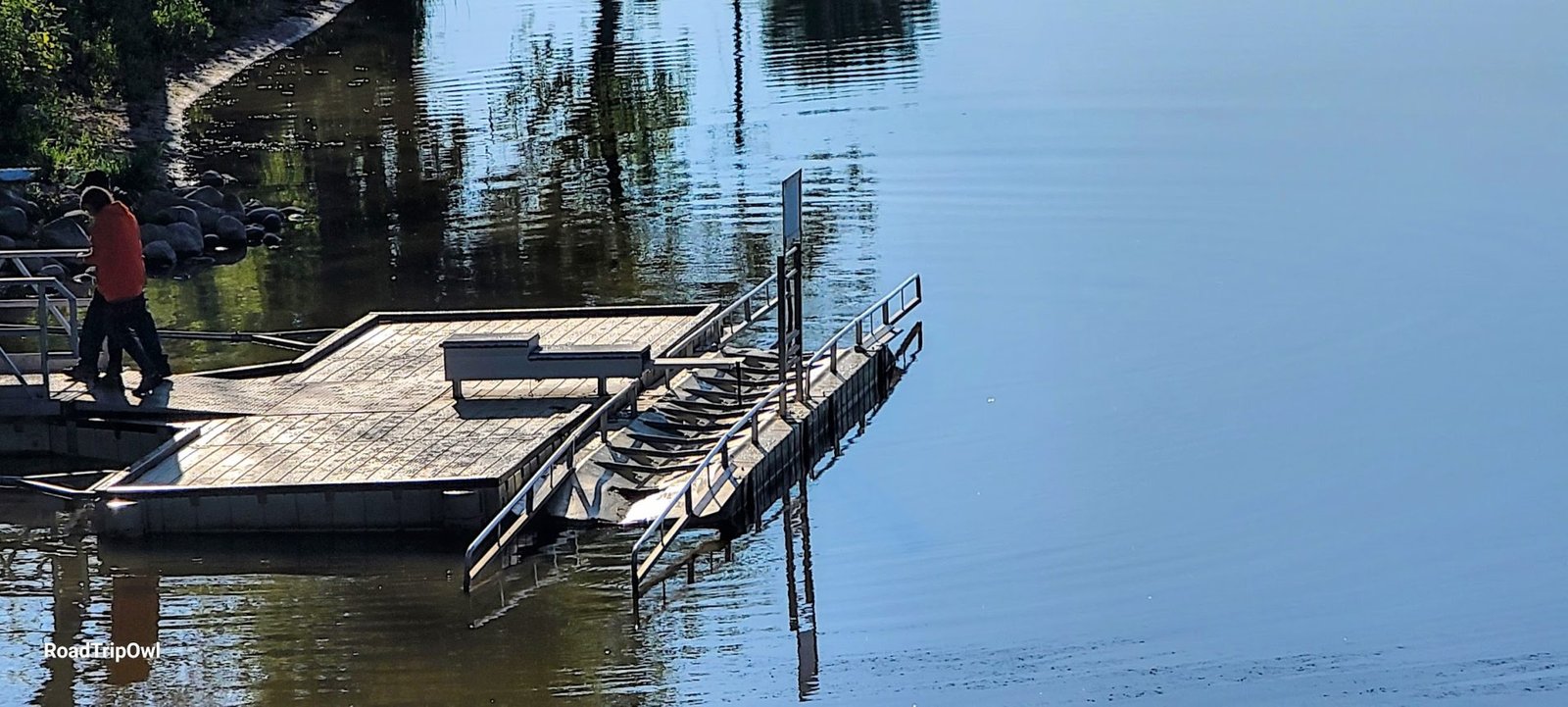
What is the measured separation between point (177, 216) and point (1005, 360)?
39.0ft

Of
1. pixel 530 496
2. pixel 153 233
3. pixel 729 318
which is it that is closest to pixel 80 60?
pixel 153 233

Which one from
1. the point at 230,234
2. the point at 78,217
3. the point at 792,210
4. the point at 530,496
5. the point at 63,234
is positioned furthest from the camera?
the point at 230,234

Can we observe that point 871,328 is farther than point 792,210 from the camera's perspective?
Yes

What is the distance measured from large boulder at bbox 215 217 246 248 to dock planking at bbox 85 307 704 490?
8743mm

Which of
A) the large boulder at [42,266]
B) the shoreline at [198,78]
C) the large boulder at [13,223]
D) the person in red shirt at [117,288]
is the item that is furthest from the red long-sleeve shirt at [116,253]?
the shoreline at [198,78]

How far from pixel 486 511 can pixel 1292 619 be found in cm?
533

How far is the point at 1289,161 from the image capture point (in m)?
33.3

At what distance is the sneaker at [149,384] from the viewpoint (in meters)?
18.0

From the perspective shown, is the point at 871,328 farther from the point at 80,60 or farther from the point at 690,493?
the point at 80,60

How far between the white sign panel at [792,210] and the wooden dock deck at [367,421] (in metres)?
1.96

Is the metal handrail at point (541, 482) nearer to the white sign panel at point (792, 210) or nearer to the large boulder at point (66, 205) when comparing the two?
the white sign panel at point (792, 210)

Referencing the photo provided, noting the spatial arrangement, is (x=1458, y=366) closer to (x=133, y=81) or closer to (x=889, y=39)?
(x=133, y=81)

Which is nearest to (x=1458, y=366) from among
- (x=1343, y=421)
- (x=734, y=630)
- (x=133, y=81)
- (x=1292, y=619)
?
(x=1343, y=421)

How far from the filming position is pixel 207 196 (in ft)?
99.5
